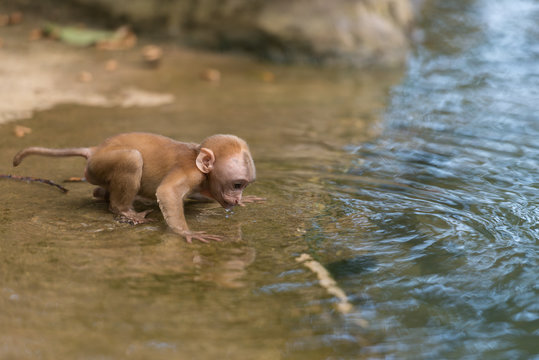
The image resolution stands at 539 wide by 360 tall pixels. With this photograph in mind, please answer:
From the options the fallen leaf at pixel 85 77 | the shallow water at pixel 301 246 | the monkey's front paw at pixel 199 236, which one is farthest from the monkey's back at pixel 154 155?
the fallen leaf at pixel 85 77

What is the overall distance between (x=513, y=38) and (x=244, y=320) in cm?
979

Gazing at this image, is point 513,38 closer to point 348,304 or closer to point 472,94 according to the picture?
point 472,94

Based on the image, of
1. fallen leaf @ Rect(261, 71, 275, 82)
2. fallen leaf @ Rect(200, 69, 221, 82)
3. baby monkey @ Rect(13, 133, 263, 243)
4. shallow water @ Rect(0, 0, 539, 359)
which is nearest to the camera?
shallow water @ Rect(0, 0, 539, 359)

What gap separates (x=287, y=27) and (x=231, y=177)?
612cm

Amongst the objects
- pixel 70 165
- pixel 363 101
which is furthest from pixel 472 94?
pixel 70 165

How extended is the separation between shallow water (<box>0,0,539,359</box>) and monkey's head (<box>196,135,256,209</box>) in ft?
0.91

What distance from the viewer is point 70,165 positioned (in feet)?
19.9

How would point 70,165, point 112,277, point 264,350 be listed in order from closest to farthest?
point 264,350 → point 112,277 → point 70,165

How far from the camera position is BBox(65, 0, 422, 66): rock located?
1029cm

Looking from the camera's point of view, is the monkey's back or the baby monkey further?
the monkey's back

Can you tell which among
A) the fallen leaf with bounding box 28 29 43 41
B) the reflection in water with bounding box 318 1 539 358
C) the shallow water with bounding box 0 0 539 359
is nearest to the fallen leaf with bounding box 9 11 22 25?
the fallen leaf with bounding box 28 29 43 41

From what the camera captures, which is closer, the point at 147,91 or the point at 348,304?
the point at 348,304

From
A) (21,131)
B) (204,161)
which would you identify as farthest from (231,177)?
(21,131)

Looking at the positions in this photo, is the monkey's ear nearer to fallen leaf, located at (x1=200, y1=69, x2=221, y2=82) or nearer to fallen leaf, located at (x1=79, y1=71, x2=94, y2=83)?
fallen leaf, located at (x1=79, y1=71, x2=94, y2=83)
